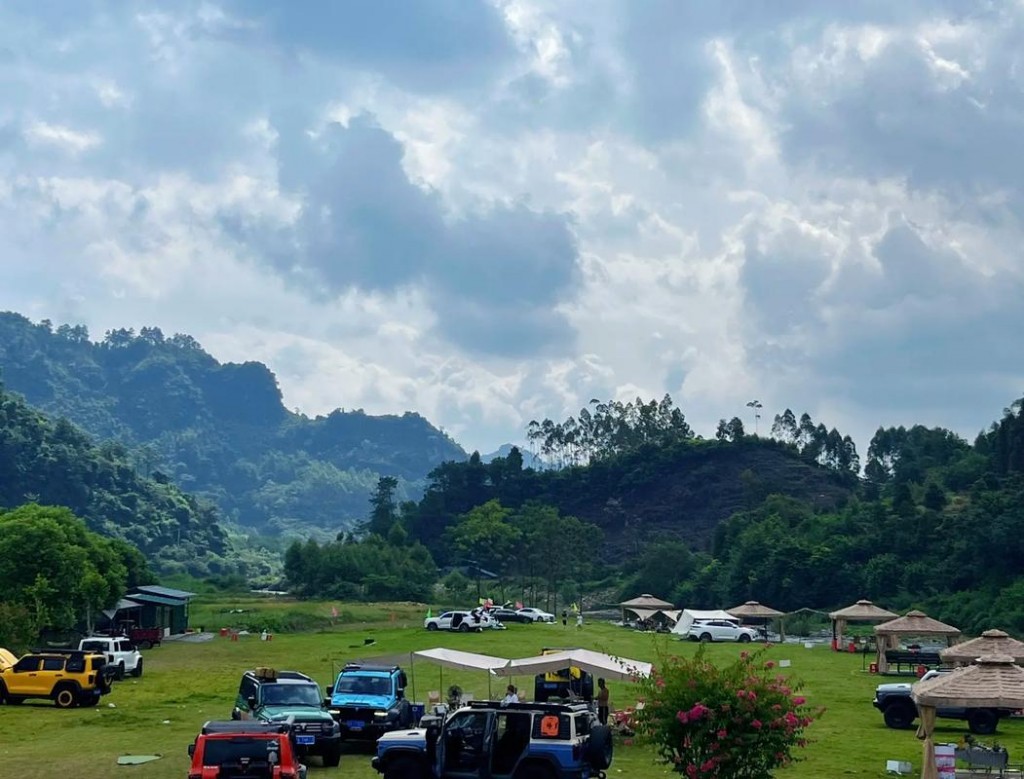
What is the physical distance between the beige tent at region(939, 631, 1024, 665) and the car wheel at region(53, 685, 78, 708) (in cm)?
2156

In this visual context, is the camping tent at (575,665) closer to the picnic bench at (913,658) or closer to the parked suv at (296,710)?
the parked suv at (296,710)

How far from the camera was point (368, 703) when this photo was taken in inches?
944

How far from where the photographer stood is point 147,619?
196 feet

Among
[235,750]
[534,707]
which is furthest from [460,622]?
[235,750]

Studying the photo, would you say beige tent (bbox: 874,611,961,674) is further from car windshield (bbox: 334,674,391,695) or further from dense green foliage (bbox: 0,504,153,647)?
dense green foliage (bbox: 0,504,153,647)

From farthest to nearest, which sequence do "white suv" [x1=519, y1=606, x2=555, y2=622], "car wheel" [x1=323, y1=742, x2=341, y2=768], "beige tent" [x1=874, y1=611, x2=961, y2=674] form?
"white suv" [x1=519, y1=606, x2=555, y2=622] → "beige tent" [x1=874, y1=611, x2=961, y2=674] → "car wheel" [x1=323, y1=742, x2=341, y2=768]

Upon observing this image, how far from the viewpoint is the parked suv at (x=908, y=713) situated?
88.4 ft

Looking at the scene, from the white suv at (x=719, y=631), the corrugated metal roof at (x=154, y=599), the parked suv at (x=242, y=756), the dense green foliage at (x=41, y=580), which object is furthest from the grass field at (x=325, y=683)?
the parked suv at (x=242, y=756)

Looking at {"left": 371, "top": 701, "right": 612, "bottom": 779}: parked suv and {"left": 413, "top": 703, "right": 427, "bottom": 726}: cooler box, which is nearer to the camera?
{"left": 371, "top": 701, "right": 612, "bottom": 779}: parked suv

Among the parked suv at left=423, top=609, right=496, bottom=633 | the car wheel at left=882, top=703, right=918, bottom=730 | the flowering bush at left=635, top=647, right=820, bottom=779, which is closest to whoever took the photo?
the flowering bush at left=635, top=647, right=820, bottom=779

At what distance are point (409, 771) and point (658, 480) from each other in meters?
128

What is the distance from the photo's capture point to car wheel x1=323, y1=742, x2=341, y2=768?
21656 millimetres

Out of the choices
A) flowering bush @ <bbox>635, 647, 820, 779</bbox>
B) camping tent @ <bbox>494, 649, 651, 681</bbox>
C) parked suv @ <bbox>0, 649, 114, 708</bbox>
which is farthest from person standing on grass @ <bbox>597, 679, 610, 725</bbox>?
parked suv @ <bbox>0, 649, 114, 708</bbox>

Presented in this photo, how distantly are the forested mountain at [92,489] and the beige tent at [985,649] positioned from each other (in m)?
116
